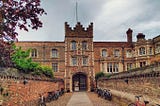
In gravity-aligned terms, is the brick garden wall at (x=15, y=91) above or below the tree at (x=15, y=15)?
below

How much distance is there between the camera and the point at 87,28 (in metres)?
43.5

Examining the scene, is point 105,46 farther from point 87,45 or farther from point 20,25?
point 20,25

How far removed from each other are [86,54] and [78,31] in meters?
4.22

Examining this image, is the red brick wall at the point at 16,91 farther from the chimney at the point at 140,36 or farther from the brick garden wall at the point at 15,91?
the chimney at the point at 140,36

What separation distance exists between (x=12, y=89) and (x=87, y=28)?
3335 centimetres

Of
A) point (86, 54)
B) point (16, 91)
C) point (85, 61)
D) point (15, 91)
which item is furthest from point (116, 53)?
point (15, 91)

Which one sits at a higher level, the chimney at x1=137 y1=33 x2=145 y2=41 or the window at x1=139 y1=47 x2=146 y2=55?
the chimney at x1=137 y1=33 x2=145 y2=41

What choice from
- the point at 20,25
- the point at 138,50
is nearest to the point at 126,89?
the point at 20,25

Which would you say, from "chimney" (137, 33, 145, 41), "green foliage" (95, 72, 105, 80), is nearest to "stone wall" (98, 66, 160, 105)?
"green foliage" (95, 72, 105, 80)

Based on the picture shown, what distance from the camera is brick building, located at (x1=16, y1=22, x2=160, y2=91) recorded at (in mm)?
42594

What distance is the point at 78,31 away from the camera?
4316 centimetres

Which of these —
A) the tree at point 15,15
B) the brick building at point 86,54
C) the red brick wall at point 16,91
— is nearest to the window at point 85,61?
the brick building at point 86,54

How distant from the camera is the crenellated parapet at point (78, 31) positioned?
141ft

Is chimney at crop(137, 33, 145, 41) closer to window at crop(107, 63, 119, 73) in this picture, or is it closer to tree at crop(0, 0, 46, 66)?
window at crop(107, 63, 119, 73)
